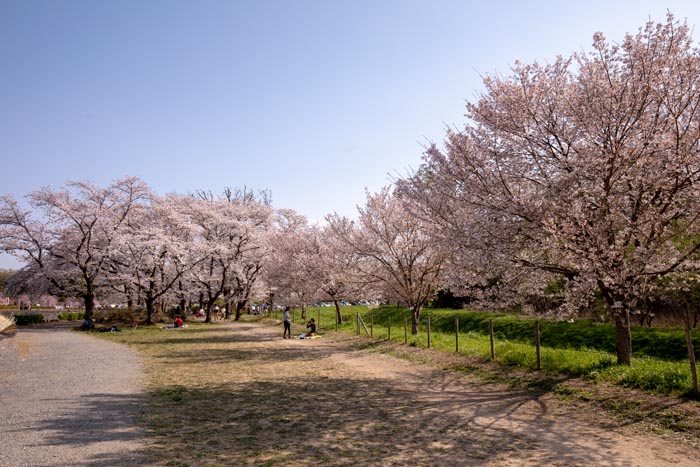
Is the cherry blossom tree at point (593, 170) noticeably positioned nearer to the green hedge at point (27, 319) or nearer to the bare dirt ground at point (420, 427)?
the bare dirt ground at point (420, 427)

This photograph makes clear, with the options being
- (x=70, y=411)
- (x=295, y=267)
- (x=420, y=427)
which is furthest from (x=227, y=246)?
(x=420, y=427)

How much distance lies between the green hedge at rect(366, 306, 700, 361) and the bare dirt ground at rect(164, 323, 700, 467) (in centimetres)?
599

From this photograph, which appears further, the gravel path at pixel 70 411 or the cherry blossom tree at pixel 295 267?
the cherry blossom tree at pixel 295 267

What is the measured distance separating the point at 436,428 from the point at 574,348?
55.8 ft

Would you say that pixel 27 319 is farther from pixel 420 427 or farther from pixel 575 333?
pixel 420 427

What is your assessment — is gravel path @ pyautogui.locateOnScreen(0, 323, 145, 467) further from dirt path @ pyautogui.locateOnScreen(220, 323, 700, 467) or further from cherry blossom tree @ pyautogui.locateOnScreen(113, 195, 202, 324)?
cherry blossom tree @ pyautogui.locateOnScreen(113, 195, 202, 324)

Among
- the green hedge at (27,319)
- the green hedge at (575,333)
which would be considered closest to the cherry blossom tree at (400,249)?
the green hedge at (575,333)

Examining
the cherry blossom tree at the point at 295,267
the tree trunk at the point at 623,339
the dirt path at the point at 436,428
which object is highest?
the cherry blossom tree at the point at 295,267

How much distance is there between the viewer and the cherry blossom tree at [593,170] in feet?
30.9

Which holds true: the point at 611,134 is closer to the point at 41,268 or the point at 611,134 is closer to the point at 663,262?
the point at 663,262

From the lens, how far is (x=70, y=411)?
8805 mm

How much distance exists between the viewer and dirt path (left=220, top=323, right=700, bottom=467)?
623 centimetres

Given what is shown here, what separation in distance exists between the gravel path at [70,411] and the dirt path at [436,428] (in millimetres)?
2170

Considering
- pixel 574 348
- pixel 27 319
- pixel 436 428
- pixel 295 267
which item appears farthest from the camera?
pixel 27 319
